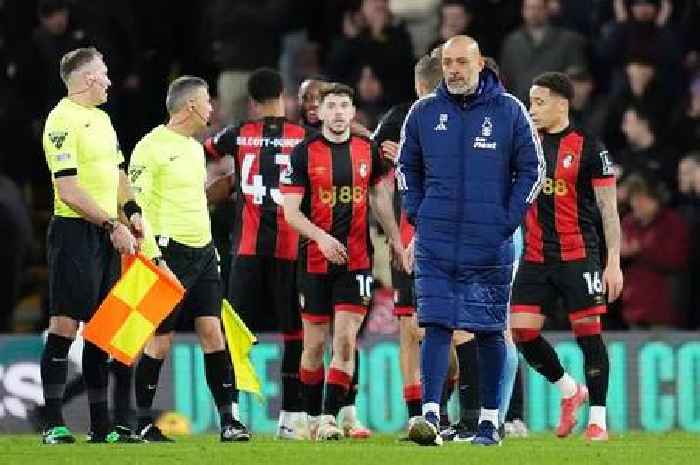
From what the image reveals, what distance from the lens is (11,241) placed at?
2084 centimetres

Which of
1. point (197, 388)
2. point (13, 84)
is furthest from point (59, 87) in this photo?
point (197, 388)

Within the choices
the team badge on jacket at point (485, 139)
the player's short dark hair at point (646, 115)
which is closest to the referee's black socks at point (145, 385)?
the team badge on jacket at point (485, 139)

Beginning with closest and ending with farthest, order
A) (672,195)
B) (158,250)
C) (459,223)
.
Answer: (459,223)
(158,250)
(672,195)

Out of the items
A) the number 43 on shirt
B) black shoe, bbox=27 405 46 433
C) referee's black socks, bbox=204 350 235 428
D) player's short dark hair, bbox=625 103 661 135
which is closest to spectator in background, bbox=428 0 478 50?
player's short dark hair, bbox=625 103 661 135

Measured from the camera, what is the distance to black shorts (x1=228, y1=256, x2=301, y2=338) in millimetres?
16422

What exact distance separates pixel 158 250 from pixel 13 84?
7472mm

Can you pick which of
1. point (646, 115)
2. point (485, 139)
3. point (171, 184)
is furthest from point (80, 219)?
point (646, 115)

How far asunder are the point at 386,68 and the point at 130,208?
7295mm

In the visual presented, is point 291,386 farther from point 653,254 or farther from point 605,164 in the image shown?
point 653,254

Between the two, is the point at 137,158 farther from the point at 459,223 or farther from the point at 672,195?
the point at 672,195

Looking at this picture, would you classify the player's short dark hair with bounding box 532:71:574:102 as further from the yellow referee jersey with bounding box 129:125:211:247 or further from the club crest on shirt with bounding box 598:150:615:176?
the yellow referee jersey with bounding box 129:125:211:247

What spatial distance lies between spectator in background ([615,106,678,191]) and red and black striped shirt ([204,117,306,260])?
4668mm

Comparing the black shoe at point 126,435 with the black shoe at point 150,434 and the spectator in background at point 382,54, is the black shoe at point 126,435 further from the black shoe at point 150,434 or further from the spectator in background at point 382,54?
the spectator in background at point 382,54

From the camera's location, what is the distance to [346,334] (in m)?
15.6
